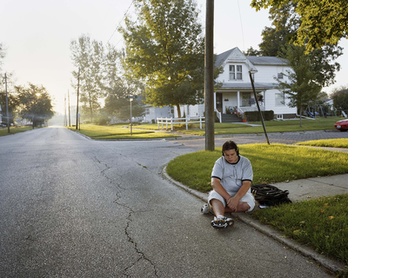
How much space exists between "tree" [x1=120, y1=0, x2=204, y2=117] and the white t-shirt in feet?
70.8

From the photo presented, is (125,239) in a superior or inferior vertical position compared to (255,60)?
inferior

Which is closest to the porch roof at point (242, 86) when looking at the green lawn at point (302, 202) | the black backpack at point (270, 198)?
the green lawn at point (302, 202)

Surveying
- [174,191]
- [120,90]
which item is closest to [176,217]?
[174,191]

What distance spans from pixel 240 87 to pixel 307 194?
3088cm

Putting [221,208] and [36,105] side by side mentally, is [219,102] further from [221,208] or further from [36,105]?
[36,105]

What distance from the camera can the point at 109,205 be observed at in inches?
205

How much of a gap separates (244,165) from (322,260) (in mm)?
1867

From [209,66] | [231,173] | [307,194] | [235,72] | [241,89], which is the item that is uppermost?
[235,72]

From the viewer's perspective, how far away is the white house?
36000 millimetres

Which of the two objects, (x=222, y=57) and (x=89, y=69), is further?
(x=89, y=69)

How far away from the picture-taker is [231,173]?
4.59m

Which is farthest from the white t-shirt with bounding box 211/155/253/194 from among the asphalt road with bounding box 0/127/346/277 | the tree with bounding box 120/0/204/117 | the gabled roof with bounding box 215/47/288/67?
the gabled roof with bounding box 215/47/288/67

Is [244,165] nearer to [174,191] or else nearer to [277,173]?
[174,191]

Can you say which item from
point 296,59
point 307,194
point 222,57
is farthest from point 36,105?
point 307,194
